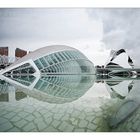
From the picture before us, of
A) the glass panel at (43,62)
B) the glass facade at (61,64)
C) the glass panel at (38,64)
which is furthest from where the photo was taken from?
the glass panel at (43,62)

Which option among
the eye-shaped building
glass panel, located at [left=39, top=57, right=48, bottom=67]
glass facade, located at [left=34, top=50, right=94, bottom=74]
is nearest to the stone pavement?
the eye-shaped building

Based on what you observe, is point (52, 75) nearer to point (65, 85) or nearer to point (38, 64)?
point (65, 85)

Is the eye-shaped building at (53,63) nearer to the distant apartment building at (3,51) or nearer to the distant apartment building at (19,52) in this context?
the distant apartment building at (19,52)

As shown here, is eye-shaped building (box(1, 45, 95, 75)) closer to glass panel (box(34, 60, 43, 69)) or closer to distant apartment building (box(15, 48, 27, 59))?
glass panel (box(34, 60, 43, 69))

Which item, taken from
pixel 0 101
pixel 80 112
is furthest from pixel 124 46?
pixel 0 101

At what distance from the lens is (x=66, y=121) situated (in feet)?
6.36

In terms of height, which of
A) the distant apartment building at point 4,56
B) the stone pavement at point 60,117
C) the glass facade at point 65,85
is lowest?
the stone pavement at point 60,117

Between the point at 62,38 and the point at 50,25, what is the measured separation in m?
0.22

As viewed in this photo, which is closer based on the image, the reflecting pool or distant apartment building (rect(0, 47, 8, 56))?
the reflecting pool

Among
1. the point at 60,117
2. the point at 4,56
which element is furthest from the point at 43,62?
the point at 60,117

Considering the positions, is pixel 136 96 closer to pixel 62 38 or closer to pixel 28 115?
pixel 62 38

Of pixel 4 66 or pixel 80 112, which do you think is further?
pixel 4 66

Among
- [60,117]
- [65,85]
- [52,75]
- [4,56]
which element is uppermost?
[4,56]

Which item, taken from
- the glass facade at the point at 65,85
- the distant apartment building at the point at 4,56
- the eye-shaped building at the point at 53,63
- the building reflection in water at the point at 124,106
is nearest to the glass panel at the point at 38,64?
the eye-shaped building at the point at 53,63
